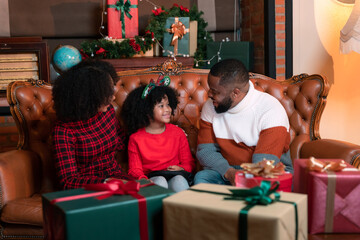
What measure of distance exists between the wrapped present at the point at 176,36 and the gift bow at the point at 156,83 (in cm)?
130

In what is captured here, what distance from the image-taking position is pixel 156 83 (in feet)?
9.04

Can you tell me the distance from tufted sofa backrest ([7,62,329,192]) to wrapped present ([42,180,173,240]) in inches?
49.3

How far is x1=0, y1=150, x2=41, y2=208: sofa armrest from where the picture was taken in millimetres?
2258

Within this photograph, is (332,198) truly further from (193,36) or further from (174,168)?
(193,36)

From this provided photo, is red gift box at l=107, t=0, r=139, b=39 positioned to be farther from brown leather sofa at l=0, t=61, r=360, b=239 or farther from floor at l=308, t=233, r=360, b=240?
floor at l=308, t=233, r=360, b=240

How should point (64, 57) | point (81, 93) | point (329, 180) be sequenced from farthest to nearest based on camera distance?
point (64, 57) → point (81, 93) → point (329, 180)

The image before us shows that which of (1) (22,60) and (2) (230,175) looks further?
(1) (22,60)

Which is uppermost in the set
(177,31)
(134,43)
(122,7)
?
(122,7)

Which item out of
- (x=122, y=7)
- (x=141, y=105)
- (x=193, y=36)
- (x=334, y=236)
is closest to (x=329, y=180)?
(x=334, y=236)

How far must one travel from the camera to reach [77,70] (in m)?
2.28

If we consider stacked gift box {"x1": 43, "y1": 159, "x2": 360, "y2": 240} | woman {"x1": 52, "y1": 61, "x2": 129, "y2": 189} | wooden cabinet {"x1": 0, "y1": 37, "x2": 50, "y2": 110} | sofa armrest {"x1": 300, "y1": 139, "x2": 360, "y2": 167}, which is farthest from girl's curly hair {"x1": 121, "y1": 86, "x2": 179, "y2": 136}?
wooden cabinet {"x1": 0, "y1": 37, "x2": 50, "y2": 110}

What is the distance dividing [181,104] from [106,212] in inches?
62.0

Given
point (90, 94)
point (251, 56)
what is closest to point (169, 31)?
point (251, 56)

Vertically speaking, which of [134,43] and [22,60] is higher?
[134,43]
